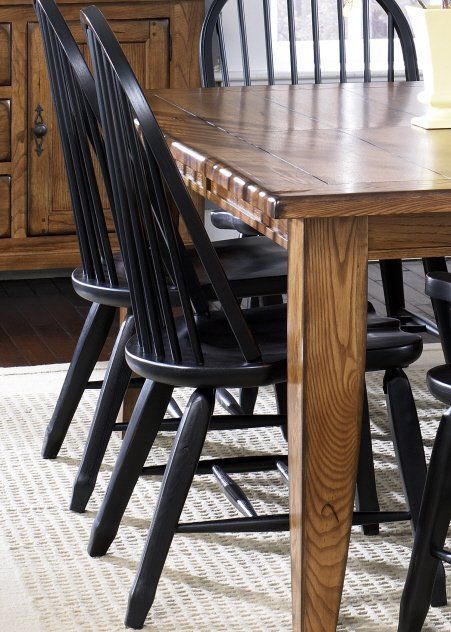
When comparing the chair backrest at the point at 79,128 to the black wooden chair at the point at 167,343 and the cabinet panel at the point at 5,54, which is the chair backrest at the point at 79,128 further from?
the cabinet panel at the point at 5,54

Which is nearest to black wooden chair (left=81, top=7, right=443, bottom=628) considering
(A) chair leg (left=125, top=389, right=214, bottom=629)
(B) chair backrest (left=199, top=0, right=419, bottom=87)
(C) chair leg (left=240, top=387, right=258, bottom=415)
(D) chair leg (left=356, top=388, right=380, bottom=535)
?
(A) chair leg (left=125, top=389, right=214, bottom=629)

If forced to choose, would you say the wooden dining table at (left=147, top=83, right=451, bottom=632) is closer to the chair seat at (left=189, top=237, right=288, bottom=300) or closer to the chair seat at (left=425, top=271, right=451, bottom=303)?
the chair seat at (left=425, top=271, right=451, bottom=303)

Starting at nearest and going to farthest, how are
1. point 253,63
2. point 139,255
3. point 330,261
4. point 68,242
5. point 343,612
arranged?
point 330,261, point 139,255, point 343,612, point 68,242, point 253,63

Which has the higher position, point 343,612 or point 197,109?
point 197,109

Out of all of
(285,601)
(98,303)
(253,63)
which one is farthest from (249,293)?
(253,63)

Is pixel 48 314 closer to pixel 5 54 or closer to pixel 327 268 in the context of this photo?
pixel 5 54

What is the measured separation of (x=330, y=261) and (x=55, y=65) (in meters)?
0.85

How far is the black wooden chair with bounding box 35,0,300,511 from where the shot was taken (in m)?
2.06

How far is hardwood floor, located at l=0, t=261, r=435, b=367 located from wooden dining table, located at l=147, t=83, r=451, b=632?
65.1 inches

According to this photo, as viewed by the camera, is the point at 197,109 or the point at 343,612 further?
the point at 197,109

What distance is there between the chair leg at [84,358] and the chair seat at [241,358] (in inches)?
16.2

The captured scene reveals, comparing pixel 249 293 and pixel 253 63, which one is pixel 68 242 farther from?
pixel 249 293

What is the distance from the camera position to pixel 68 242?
4043mm

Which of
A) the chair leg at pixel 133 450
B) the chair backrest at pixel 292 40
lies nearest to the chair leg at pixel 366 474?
the chair leg at pixel 133 450
